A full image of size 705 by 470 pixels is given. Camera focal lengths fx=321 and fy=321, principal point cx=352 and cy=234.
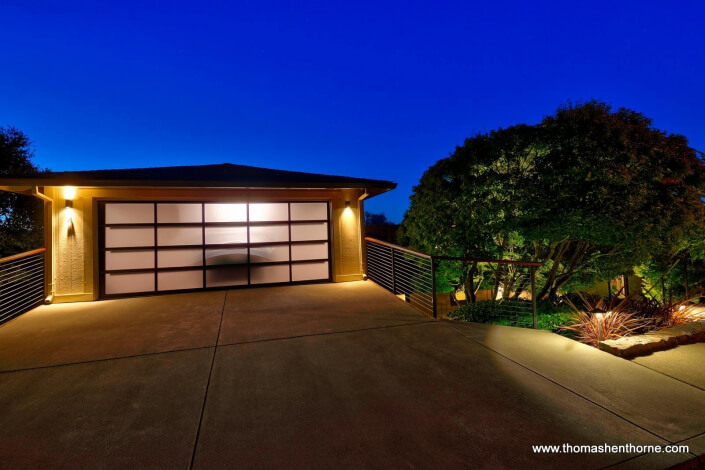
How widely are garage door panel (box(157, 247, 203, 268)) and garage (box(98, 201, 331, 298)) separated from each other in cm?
2

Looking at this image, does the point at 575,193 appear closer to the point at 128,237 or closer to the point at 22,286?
the point at 128,237

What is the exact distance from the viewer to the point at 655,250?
656 cm

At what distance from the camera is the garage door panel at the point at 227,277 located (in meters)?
7.11

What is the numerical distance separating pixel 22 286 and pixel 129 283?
1.54 meters

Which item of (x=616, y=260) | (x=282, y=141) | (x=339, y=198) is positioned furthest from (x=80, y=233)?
(x=282, y=141)

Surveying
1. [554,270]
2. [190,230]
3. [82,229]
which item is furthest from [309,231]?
[554,270]

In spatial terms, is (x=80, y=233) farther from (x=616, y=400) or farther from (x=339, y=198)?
(x=616, y=400)

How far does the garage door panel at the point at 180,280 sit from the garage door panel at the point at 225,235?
0.74 meters

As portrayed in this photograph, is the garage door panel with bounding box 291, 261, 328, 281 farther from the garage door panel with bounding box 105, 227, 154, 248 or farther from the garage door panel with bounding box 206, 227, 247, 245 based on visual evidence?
the garage door panel with bounding box 105, 227, 154, 248

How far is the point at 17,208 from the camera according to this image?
444 inches

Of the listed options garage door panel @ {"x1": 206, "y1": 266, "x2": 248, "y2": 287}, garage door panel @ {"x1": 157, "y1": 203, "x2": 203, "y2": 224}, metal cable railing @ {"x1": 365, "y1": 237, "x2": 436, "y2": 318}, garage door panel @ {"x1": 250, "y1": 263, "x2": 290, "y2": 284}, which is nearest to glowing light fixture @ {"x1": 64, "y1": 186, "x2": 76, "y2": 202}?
garage door panel @ {"x1": 157, "y1": 203, "x2": 203, "y2": 224}

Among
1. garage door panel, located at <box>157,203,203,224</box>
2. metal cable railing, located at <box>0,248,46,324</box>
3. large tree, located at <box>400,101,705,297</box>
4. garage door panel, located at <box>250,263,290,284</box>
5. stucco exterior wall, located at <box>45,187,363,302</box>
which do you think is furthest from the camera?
garage door panel, located at <box>250,263,290,284</box>

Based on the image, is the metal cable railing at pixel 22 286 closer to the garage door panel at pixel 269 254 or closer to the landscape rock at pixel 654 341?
the garage door panel at pixel 269 254

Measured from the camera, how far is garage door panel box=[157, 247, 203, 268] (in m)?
6.83
